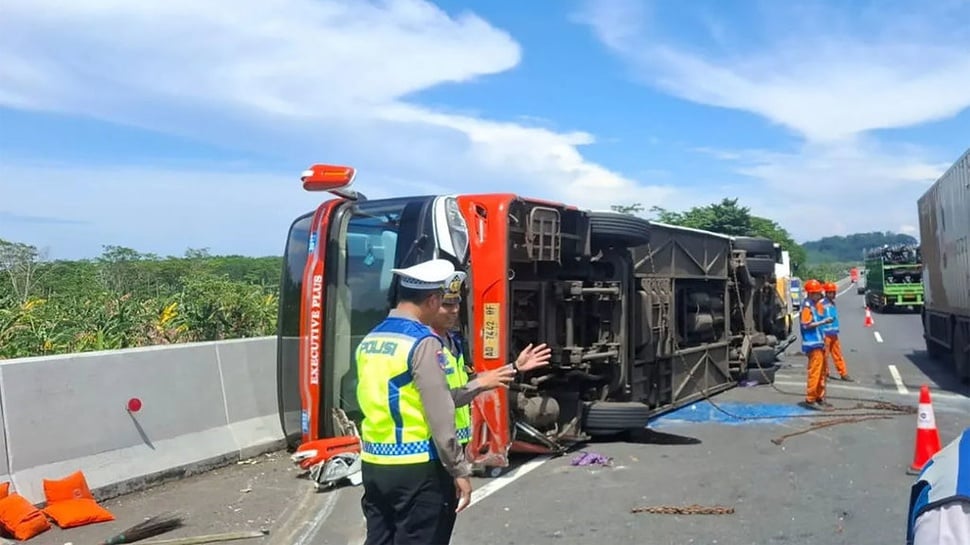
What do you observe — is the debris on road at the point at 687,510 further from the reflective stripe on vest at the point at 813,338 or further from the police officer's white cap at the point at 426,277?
the reflective stripe on vest at the point at 813,338

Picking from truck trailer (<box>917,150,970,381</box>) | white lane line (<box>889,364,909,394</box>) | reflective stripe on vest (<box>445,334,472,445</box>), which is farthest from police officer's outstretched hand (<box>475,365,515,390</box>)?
white lane line (<box>889,364,909,394</box>)

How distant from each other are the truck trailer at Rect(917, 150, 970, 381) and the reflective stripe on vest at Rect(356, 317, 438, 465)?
10341 millimetres

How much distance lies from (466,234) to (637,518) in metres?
2.62

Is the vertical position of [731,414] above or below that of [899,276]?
below

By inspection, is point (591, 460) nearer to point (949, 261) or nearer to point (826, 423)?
point (826, 423)

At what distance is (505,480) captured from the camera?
713 centimetres

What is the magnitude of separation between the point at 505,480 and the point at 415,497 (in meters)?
3.86

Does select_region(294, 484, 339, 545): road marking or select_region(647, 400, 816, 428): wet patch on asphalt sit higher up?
select_region(647, 400, 816, 428): wet patch on asphalt

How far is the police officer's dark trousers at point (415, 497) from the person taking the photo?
3371 mm

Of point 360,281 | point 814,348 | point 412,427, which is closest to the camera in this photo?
point 412,427

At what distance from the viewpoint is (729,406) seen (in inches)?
442

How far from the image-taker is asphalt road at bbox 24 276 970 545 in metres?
5.70

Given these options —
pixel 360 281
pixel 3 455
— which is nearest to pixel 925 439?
pixel 360 281

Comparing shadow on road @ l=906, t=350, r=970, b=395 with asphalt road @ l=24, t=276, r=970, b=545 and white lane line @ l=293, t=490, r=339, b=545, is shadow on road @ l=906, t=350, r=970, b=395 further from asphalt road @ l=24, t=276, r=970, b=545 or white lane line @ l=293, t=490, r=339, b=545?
white lane line @ l=293, t=490, r=339, b=545
